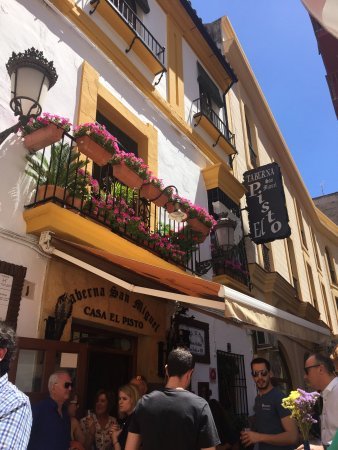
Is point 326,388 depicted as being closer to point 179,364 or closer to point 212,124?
point 179,364

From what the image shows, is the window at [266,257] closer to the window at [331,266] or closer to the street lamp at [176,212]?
the street lamp at [176,212]

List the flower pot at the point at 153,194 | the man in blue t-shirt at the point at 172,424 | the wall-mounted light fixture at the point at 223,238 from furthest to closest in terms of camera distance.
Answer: the wall-mounted light fixture at the point at 223,238 < the flower pot at the point at 153,194 < the man in blue t-shirt at the point at 172,424

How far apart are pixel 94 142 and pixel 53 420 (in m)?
2.98

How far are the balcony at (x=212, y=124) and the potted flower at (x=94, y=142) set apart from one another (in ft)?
16.8

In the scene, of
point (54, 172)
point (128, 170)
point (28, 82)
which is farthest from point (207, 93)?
point (28, 82)

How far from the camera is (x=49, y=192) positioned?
4.67m

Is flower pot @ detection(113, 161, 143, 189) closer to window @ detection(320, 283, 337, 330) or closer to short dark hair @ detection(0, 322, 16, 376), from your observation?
short dark hair @ detection(0, 322, 16, 376)

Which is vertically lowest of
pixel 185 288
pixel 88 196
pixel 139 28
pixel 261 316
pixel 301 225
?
pixel 261 316

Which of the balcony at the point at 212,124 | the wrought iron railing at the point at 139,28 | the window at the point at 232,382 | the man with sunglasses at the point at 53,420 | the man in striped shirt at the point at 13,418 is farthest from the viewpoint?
the balcony at the point at 212,124

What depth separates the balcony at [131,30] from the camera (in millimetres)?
7070

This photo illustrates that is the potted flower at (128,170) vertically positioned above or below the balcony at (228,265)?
above

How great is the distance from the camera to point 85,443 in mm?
3848

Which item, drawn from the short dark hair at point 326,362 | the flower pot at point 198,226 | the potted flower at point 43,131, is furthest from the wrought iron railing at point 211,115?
the short dark hair at point 326,362

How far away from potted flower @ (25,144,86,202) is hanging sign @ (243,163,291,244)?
18.9 ft
